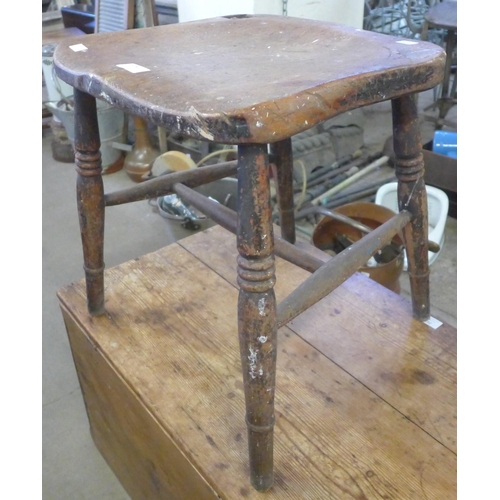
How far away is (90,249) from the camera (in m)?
0.91

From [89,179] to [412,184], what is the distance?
1.76ft

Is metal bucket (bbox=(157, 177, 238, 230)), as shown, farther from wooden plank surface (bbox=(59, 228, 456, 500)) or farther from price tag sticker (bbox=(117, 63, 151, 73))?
price tag sticker (bbox=(117, 63, 151, 73))

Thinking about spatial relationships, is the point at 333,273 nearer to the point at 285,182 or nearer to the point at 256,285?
the point at 256,285

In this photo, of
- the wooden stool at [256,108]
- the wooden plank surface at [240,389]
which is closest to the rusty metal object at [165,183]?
the wooden stool at [256,108]

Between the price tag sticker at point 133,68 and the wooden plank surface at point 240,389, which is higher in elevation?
the price tag sticker at point 133,68

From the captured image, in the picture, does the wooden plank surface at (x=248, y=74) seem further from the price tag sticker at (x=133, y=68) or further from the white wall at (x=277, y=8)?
the white wall at (x=277, y=8)

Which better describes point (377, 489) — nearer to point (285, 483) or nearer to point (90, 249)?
point (285, 483)

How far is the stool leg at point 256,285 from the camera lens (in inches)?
22.3

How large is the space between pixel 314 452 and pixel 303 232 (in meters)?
1.16

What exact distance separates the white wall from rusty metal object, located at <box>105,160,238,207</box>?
1.08m

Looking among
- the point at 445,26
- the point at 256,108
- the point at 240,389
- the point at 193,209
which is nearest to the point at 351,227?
the point at 193,209

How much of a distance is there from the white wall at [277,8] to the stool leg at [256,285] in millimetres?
1496

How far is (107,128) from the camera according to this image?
2346mm

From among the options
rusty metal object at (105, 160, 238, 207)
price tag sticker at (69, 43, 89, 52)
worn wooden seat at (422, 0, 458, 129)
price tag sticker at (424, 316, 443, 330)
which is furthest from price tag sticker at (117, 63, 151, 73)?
worn wooden seat at (422, 0, 458, 129)
